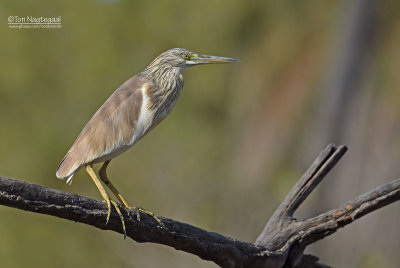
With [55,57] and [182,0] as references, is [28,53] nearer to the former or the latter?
[55,57]

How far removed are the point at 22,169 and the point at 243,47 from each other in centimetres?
396

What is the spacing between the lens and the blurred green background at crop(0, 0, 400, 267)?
8.70m

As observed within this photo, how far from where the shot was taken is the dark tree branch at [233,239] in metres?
2.74

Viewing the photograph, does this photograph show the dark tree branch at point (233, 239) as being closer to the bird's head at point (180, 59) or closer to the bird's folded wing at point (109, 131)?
the bird's folded wing at point (109, 131)

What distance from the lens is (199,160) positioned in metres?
9.99

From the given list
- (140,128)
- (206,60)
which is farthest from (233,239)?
(206,60)

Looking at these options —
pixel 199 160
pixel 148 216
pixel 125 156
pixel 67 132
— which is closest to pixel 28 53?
pixel 67 132

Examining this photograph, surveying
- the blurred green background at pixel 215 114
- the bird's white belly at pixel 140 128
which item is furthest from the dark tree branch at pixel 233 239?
the blurred green background at pixel 215 114

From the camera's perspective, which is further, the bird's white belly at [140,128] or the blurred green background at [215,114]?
the blurred green background at [215,114]

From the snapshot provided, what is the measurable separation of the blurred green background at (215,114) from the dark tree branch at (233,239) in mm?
3892

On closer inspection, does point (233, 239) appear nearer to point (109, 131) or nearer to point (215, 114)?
point (109, 131)

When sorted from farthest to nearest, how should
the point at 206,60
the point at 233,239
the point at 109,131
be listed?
the point at 206,60
the point at 109,131
the point at 233,239

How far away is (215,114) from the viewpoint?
452 inches

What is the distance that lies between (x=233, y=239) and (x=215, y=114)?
26.7 feet
